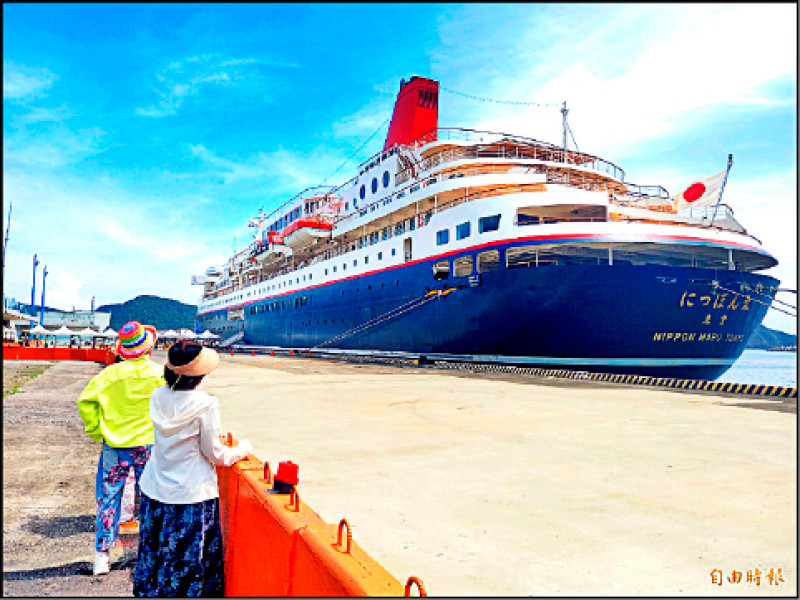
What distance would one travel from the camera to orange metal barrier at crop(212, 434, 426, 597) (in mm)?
2070

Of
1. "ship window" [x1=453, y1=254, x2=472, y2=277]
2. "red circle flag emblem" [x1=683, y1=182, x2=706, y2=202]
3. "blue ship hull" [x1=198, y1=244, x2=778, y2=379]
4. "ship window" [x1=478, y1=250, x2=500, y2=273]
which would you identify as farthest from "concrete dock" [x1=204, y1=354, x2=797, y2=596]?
"red circle flag emblem" [x1=683, y1=182, x2=706, y2=202]

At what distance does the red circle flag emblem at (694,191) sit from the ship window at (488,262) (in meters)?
7.48

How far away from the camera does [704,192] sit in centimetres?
1923

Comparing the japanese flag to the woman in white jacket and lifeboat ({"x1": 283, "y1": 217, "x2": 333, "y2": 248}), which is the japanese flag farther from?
lifeboat ({"x1": 283, "y1": 217, "x2": 333, "y2": 248})

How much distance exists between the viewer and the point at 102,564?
3621 millimetres

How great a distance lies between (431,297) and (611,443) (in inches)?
618

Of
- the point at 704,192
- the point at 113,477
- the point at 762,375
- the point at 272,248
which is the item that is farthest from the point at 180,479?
Result: the point at 762,375

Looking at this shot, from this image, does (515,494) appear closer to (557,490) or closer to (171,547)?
(557,490)

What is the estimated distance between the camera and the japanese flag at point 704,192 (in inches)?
A: 738

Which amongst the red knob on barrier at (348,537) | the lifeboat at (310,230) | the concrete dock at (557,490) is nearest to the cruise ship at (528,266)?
the lifeboat at (310,230)

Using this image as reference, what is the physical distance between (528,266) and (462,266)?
3337mm

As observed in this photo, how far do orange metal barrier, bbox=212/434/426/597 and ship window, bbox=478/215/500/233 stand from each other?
16.5 meters

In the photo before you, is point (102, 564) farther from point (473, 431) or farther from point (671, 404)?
point (671, 404)

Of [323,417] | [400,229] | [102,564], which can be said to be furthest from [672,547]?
[400,229]
